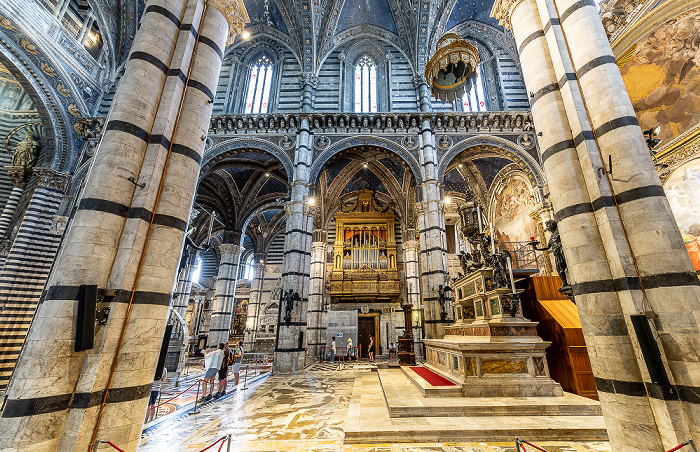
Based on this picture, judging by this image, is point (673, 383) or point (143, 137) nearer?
point (673, 383)

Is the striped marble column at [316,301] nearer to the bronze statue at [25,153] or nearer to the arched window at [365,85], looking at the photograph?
the arched window at [365,85]

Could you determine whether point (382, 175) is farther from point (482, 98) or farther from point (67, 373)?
point (67, 373)

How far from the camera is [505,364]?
5.29 meters

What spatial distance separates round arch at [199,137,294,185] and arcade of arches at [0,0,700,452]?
0.09 m

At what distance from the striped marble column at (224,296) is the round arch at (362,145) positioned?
7562 millimetres

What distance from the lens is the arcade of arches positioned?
8.84 feet

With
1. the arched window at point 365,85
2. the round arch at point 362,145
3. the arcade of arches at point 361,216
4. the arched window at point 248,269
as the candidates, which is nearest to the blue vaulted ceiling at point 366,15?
the arcade of arches at point 361,216

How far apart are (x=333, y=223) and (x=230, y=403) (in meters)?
14.8

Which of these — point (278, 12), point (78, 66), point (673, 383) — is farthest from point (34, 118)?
point (673, 383)

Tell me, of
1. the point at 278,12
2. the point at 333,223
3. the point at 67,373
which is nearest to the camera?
the point at 67,373

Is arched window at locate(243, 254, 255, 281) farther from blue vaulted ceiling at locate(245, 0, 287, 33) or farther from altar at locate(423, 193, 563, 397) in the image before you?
altar at locate(423, 193, 563, 397)

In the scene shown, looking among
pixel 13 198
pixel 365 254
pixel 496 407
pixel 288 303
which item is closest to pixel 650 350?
pixel 496 407

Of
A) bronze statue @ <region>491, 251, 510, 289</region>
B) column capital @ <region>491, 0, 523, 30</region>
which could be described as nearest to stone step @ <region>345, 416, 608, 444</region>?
bronze statue @ <region>491, 251, 510, 289</region>

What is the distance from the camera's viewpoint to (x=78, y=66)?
1152cm
